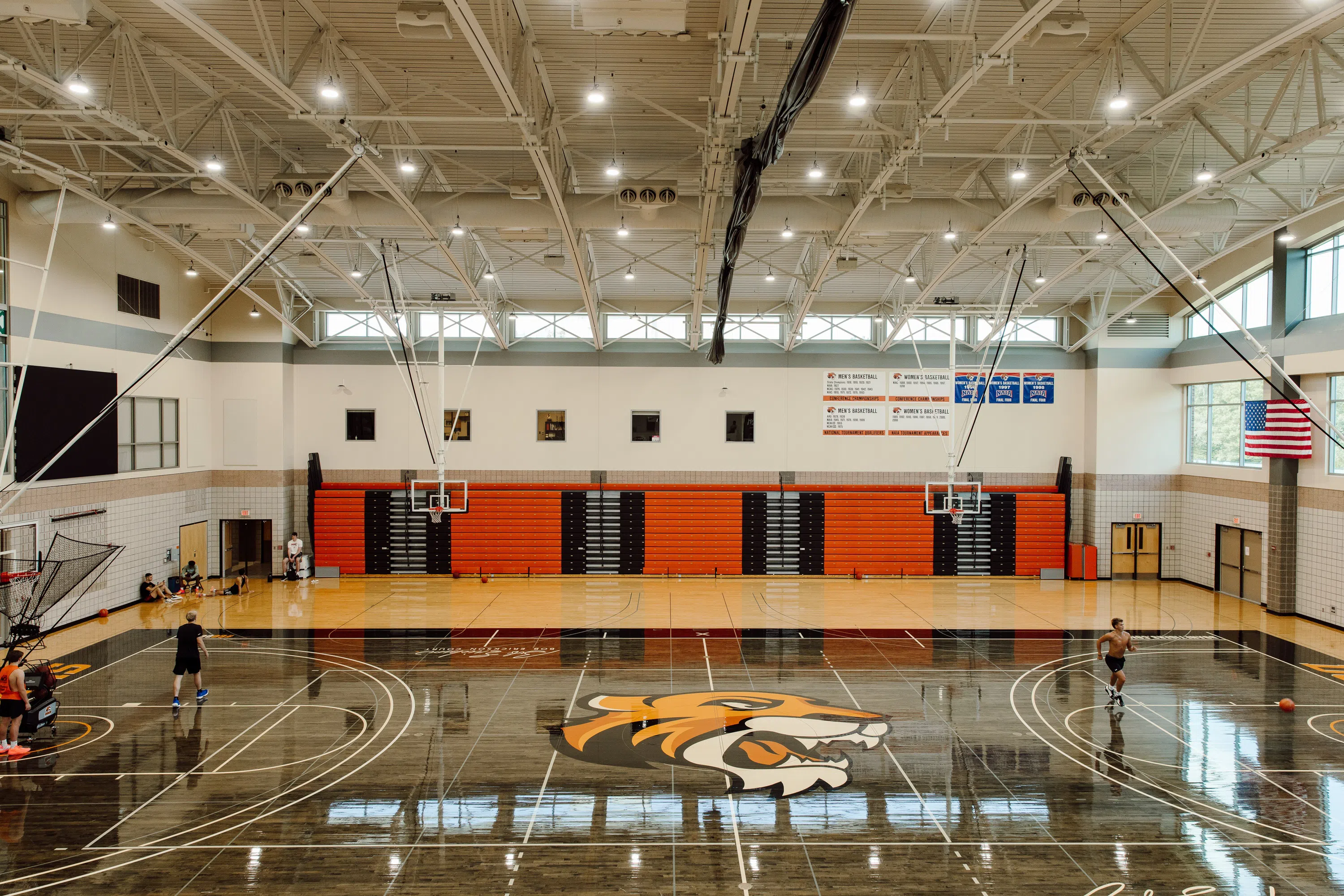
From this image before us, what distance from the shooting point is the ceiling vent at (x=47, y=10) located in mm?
9289

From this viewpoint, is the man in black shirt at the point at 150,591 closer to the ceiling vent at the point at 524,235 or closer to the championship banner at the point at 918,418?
the ceiling vent at the point at 524,235

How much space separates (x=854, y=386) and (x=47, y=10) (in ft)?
67.5

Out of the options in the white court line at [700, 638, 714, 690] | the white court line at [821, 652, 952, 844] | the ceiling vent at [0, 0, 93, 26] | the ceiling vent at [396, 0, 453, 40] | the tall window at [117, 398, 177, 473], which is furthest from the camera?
the tall window at [117, 398, 177, 473]

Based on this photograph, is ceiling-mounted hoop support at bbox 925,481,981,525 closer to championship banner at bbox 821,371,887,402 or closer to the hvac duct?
championship banner at bbox 821,371,887,402

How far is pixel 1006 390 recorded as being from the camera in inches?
970

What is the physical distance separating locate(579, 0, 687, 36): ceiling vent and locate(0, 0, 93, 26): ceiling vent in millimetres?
6371

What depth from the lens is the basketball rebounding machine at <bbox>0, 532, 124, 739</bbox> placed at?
11336 mm

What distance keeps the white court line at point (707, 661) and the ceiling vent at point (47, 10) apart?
12863 millimetres

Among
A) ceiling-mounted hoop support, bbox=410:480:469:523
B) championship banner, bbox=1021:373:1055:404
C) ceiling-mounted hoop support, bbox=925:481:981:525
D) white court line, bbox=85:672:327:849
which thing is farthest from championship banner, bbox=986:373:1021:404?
white court line, bbox=85:672:327:849

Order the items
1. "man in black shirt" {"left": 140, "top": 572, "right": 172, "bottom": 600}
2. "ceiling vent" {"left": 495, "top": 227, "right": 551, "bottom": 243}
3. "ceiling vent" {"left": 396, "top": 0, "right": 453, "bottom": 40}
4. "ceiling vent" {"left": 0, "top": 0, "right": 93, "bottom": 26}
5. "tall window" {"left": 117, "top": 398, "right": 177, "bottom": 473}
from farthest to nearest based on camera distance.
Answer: "man in black shirt" {"left": 140, "top": 572, "right": 172, "bottom": 600}, "tall window" {"left": 117, "top": 398, "right": 177, "bottom": 473}, "ceiling vent" {"left": 495, "top": 227, "right": 551, "bottom": 243}, "ceiling vent" {"left": 396, "top": 0, "right": 453, "bottom": 40}, "ceiling vent" {"left": 0, "top": 0, "right": 93, "bottom": 26}

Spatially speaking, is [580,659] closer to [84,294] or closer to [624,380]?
[624,380]

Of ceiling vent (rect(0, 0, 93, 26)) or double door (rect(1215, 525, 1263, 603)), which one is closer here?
ceiling vent (rect(0, 0, 93, 26))

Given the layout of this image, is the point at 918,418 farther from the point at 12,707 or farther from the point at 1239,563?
the point at 12,707

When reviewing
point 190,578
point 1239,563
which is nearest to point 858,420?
point 1239,563
